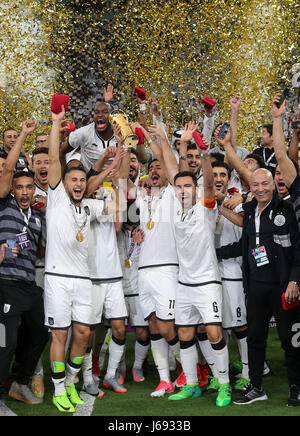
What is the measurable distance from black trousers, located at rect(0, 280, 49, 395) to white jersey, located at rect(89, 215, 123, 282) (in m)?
0.61

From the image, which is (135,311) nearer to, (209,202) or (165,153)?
(209,202)

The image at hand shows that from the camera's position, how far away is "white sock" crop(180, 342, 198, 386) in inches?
238

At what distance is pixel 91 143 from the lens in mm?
7305

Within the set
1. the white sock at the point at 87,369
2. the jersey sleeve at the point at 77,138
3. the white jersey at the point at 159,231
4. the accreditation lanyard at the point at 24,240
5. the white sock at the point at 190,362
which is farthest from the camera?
the jersey sleeve at the point at 77,138

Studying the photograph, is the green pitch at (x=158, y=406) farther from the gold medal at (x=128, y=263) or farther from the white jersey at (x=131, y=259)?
the gold medal at (x=128, y=263)

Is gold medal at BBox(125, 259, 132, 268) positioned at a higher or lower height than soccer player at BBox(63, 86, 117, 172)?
lower

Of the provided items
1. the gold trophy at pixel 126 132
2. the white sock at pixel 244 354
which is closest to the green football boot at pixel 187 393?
the white sock at pixel 244 354

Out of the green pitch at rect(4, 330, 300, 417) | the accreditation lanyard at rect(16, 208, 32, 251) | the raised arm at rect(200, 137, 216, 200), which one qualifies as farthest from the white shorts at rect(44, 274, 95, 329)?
the raised arm at rect(200, 137, 216, 200)

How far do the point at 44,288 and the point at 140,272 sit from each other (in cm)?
99

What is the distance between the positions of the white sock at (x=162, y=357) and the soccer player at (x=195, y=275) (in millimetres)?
259

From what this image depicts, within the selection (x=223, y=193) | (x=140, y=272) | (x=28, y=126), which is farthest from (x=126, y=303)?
(x=28, y=126)

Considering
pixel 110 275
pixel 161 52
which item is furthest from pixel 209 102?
pixel 161 52

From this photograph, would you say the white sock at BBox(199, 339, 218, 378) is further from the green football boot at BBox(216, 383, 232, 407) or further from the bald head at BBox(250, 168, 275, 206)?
the bald head at BBox(250, 168, 275, 206)

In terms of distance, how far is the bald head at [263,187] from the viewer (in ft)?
18.9
